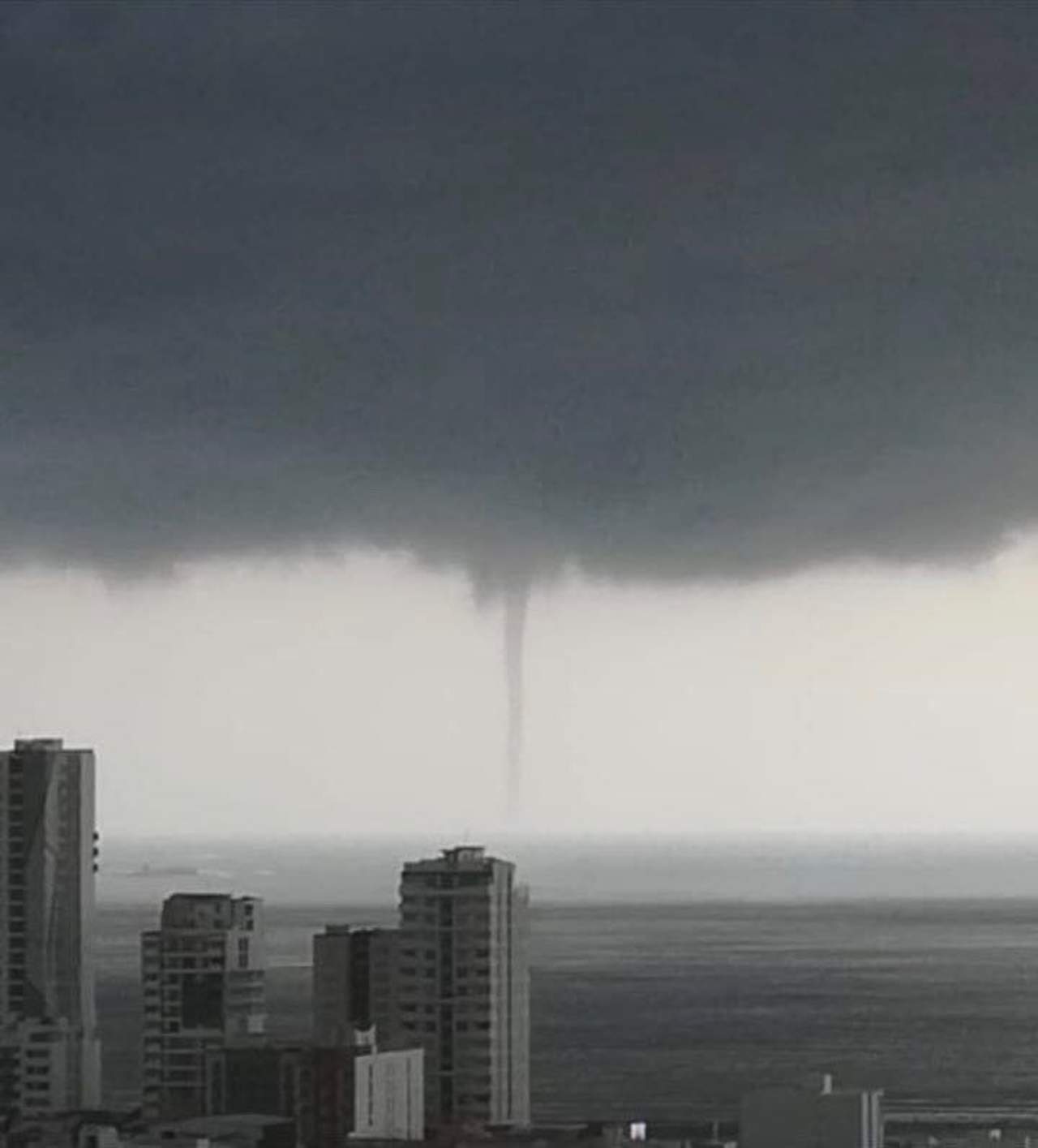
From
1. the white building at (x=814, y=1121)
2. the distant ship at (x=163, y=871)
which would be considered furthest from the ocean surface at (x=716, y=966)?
the white building at (x=814, y=1121)

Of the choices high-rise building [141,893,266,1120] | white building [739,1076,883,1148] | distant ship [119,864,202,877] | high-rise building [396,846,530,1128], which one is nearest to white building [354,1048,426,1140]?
white building [739,1076,883,1148]

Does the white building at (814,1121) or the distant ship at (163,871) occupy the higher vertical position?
the distant ship at (163,871)

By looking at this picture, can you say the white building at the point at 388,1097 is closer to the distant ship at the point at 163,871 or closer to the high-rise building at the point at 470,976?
the high-rise building at the point at 470,976

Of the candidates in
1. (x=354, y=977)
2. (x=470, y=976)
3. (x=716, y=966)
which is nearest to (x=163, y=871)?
(x=354, y=977)

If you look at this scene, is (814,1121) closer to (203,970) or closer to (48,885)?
(203,970)

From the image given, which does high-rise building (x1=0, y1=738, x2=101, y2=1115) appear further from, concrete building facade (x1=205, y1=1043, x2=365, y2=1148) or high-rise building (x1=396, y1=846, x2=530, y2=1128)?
concrete building facade (x1=205, y1=1043, x2=365, y2=1148)

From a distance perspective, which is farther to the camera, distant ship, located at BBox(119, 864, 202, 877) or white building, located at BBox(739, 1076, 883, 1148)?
distant ship, located at BBox(119, 864, 202, 877)

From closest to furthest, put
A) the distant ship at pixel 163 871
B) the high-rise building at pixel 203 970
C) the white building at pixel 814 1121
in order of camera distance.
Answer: the white building at pixel 814 1121 < the high-rise building at pixel 203 970 < the distant ship at pixel 163 871
